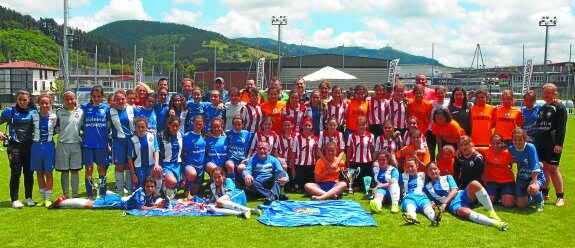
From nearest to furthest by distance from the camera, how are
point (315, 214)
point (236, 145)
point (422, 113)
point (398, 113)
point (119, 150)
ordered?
point (315, 214) < point (119, 150) < point (236, 145) < point (422, 113) < point (398, 113)

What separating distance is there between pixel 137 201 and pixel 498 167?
4.84 meters

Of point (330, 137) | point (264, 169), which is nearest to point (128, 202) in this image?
point (264, 169)

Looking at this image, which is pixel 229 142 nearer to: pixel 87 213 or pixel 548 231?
pixel 87 213

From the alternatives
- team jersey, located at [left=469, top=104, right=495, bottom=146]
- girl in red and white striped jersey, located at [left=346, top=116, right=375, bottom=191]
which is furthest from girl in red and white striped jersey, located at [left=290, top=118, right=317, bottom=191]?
team jersey, located at [left=469, top=104, right=495, bottom=146]

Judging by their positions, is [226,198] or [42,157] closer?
[226,198]

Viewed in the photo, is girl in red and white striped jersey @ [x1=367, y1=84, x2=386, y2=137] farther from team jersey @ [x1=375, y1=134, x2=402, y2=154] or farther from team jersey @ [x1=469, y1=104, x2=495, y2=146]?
team jersey @ [x1=469, y1=104, x2=495, y2=146]

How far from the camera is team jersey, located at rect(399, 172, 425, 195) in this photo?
6.13 metres

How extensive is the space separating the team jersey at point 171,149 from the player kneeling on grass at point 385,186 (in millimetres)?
2811

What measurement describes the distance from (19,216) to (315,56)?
61.1 meters

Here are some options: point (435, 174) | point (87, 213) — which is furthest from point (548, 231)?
point (87, 213)

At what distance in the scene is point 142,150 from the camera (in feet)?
21.4

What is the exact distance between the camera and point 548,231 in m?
5.18

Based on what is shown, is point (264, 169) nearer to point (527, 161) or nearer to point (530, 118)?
point (527, 161)

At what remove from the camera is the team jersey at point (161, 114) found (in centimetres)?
732
